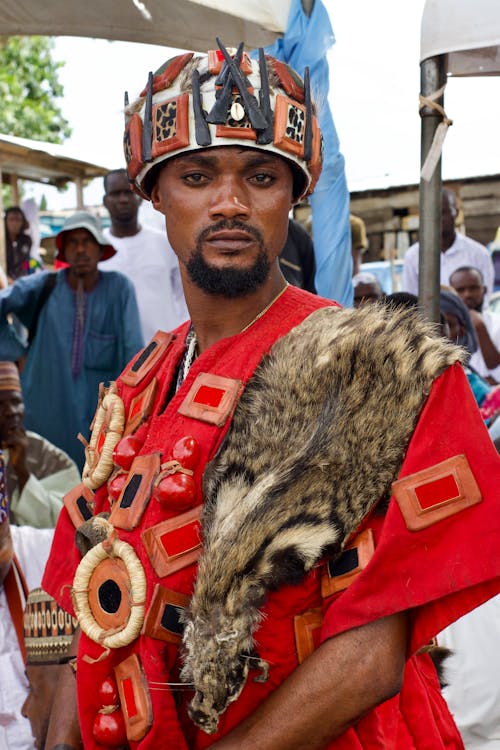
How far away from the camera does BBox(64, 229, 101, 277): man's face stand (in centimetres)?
561

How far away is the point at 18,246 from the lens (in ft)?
36.7

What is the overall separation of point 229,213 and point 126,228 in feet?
15.7

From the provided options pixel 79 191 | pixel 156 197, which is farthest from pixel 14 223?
pixel 156 197

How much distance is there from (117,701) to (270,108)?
1194 millimetres

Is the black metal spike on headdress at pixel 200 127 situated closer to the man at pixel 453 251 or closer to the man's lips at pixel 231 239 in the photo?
the man's lips at pixel 231 239

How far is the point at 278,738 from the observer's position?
55.3 inches

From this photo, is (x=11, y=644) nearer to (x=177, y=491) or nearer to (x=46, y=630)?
Result: (x=46, y=630)

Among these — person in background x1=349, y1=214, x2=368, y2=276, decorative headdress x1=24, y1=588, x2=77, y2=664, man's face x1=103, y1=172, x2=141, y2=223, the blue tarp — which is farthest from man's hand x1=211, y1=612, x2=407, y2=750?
person in background x1=349, y1=214, x2=368, y2=276

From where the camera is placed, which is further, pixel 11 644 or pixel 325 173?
pixel 325 173

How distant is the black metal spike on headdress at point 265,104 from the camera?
5.62 feet

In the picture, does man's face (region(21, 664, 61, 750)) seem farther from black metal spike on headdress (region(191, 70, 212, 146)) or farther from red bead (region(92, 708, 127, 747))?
black metal spike on headdress (region(191, 70, 212, 146))

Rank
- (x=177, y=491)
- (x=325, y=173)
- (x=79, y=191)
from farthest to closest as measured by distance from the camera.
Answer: (x=79, y=191) → (x=325, y=173) → (x=177, y=491)

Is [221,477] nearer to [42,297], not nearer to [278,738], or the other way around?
[278,738]

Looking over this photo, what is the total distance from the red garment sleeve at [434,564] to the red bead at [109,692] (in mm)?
481
